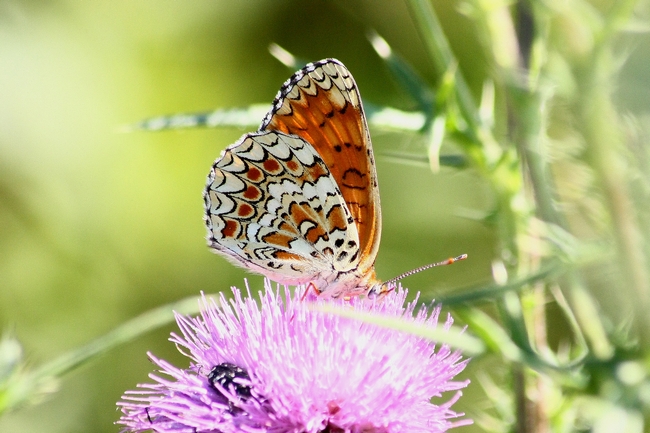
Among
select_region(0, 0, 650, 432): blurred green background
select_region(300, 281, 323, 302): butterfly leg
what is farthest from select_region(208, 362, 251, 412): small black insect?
select_region(0, 0, 650, 432): blurred green background

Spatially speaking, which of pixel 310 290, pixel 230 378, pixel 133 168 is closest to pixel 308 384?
pixel 230 378

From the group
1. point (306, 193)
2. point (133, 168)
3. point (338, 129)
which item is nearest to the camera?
point (338, 129)

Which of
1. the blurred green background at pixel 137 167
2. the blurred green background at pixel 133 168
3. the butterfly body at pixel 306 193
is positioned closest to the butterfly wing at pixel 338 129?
the butterfly body at pixel 306 193

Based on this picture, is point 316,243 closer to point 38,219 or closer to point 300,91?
point 300,91

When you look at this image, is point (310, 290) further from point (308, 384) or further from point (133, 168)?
point (133, 168)

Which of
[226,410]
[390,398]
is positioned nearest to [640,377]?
[390,398]

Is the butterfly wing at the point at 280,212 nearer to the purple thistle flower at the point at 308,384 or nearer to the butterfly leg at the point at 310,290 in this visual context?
the butterfly leg at the point at 310,290

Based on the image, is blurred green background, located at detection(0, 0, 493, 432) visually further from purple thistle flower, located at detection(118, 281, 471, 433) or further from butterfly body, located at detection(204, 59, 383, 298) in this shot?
purple thistle flower, located at detection(118, 281, 471, 433)
